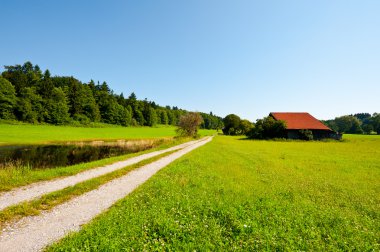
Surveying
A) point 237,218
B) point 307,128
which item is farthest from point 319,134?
point 237,218

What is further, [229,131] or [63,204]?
[229,131]

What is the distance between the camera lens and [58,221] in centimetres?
877

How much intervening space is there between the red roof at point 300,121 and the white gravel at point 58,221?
207ft

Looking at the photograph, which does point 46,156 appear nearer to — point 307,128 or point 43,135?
point 43,135

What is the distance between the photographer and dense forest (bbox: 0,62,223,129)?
78312mm

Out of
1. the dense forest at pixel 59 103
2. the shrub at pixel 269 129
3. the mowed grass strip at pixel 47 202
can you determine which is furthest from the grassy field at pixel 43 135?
the mowed grass strip at pixel 47 202

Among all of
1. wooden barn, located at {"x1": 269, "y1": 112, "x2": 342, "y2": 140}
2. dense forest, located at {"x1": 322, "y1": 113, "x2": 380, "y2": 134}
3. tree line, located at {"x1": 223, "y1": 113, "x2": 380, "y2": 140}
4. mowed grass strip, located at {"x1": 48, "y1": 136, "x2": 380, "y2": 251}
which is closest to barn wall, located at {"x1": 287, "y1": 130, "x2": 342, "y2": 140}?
wooden barn, located at {"x1": 269, "y1": 112, "x2": 342, "y2": 140}

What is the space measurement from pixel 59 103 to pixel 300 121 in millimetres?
86571

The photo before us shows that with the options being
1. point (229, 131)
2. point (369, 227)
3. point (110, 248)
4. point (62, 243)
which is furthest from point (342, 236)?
point (229, 131)

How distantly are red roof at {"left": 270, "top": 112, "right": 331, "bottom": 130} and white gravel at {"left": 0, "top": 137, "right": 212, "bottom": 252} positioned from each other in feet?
207

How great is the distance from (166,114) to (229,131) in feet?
236

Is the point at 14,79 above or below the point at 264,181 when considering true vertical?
above

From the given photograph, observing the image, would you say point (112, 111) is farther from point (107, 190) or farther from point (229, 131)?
point (107, 190)

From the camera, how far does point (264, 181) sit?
15625mm
